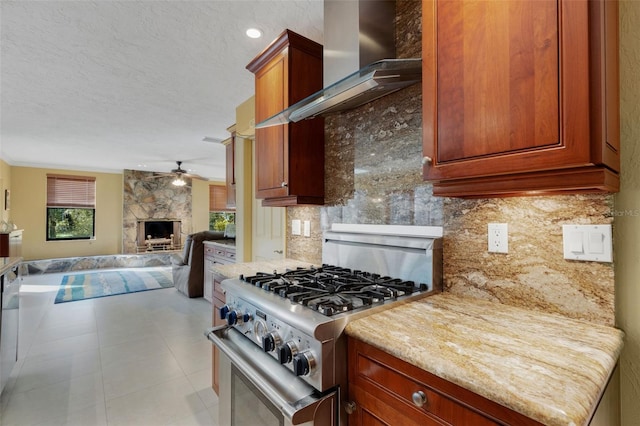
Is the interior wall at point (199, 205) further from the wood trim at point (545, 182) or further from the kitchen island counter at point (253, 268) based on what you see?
the wood trim at point (545, 182)

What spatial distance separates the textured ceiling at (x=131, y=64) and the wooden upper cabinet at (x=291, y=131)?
0.73 feet

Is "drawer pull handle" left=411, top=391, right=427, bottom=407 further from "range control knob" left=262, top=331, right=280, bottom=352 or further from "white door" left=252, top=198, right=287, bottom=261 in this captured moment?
"white door" left=252, top=198, right=287, bottom=261

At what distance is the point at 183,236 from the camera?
909 cm

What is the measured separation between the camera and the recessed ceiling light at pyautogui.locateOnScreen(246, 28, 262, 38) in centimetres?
211

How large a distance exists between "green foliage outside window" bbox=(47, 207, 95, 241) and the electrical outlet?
9.29 meters

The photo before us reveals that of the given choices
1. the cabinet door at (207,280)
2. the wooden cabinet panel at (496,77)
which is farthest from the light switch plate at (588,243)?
the cabinet door at (207,280)

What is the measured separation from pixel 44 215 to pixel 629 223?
9.81 m

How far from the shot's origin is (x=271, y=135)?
2.10 m

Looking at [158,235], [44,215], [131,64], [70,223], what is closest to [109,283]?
[158,235]

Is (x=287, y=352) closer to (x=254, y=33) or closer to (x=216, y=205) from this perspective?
(x=254, y=33)

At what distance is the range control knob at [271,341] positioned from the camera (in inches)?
45.4

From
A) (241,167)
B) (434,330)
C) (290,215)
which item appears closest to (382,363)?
(434,330)

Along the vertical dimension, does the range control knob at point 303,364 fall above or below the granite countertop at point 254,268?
below

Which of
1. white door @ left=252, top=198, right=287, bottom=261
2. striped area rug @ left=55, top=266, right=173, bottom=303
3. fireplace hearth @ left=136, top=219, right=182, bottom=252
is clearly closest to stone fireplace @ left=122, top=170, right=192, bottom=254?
fireplace hearth @ left=136, top=219, right=182, bottom=252
